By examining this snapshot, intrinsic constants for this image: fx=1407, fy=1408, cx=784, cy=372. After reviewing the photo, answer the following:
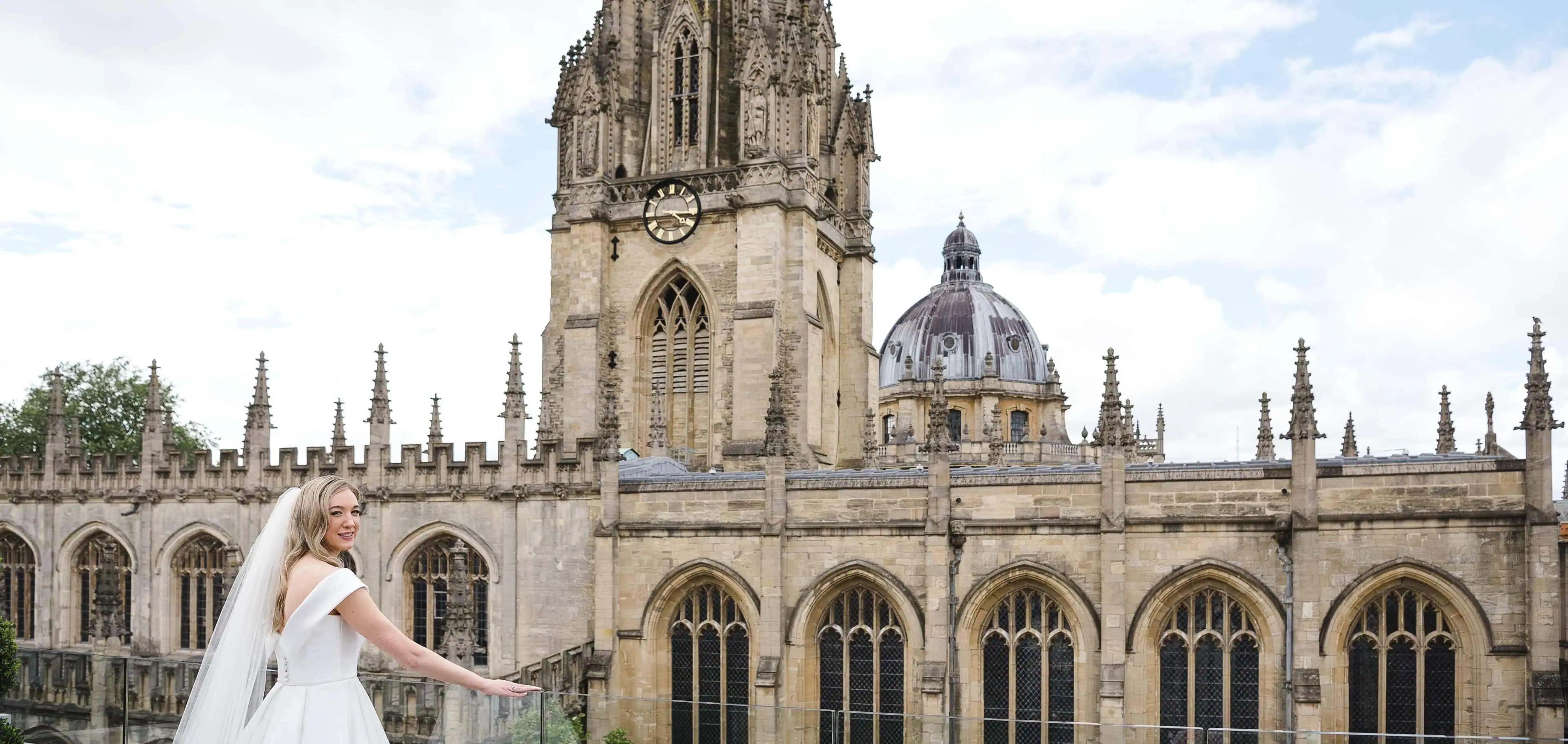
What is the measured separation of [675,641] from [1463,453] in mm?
15463

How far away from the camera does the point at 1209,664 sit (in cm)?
2488

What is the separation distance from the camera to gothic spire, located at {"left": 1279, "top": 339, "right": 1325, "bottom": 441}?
78.6 feet

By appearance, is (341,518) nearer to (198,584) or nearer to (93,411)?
(198,584)

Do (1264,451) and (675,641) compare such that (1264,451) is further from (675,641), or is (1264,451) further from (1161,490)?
(675,641)

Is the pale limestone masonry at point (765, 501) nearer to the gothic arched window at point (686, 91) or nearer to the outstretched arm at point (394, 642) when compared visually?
the gothic arched window at point (686, 91)

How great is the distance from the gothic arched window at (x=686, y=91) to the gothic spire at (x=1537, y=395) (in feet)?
82.7

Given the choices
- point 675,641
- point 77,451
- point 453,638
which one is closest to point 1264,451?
point 675,641

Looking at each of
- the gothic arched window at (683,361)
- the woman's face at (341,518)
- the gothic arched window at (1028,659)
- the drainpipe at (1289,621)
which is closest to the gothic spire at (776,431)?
the gothic arched window at (1028,659)

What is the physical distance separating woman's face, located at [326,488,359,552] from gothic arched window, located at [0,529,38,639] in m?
37.7

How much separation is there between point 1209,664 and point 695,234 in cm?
2135

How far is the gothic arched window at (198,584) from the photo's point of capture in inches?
1423

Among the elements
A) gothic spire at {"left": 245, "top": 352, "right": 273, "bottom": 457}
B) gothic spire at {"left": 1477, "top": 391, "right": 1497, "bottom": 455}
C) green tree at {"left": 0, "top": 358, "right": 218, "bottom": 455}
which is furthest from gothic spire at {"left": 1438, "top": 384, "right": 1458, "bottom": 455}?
green tree at {"left": 0, "top": 358, "right": 218, "bottom": 455}

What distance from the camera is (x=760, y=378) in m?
39.4

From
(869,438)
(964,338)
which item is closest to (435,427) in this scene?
(869,438)
